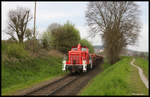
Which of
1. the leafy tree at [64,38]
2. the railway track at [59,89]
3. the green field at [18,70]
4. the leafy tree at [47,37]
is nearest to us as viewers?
the railway track at [59,89]

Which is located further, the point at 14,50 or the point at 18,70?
the point at 14,50

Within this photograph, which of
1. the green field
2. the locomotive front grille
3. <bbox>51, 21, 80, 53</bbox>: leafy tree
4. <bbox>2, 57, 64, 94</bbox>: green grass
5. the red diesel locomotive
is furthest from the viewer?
<bbox>51, 21, 80, 53</bbox>: leafy tree

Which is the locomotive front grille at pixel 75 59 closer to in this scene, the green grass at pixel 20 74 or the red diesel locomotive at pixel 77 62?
the red diesel locomotive at pixel 77 62

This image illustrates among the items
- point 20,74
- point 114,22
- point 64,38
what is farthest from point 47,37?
point 20,74

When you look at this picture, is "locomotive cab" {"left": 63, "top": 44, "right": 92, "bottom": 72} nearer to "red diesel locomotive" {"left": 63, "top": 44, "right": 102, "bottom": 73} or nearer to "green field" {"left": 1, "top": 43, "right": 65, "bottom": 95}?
"red diesel locomotive" {"left": 63, "top": 44, "right": 102, "bottom": 73}

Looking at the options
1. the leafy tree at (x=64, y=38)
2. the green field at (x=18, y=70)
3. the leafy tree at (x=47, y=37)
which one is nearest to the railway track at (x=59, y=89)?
the green field at (x=18, y=70)

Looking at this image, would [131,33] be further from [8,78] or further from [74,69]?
[8,78]

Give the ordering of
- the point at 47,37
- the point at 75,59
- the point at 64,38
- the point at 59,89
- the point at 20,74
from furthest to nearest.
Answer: the point at 64,38 < the point at 47,37 < the point at 75,59 < the point at 20,74 < the point at 59,89

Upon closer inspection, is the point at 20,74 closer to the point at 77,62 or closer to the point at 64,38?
the point at 77,62

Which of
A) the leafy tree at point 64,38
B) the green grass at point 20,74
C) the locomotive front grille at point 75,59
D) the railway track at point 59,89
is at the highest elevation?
the leafy tree at point 64,38

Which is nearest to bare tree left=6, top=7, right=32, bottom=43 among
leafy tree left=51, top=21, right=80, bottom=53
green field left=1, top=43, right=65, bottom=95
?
green field left=1, top=43, right=65, bottom=95

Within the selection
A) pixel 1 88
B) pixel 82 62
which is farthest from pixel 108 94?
pixel 82 62

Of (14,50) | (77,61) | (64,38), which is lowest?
(77,61)

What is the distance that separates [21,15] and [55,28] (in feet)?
77.0
